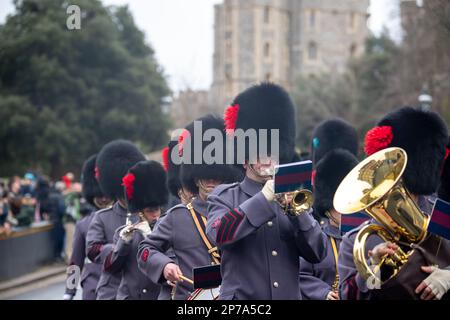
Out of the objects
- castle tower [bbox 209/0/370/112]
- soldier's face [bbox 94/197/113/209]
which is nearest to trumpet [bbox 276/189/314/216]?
soldier's face [bbox 94/197/113/209]

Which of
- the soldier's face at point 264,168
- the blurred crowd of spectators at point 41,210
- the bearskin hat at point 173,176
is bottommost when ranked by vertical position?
the blurred crowd of spectators at point 41,210

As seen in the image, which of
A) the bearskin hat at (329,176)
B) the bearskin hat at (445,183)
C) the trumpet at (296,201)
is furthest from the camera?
the bearskin hat at (329,176)

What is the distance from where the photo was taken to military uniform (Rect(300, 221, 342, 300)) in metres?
6.28

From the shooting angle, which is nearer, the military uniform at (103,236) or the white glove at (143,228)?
the white glove at (143,228)

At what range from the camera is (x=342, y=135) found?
9.96 meters

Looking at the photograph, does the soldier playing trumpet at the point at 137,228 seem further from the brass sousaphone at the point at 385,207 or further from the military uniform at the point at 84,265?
the brass sousaphone at the point at 385,207

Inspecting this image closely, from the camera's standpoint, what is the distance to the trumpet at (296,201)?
4.97 meters

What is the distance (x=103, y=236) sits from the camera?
8.70 metres

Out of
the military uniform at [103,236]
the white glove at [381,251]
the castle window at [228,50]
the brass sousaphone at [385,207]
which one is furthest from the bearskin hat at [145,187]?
the castle window at [228,50]

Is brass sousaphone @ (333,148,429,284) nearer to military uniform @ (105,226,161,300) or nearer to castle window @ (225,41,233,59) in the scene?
military uniform @ (105,226,161,300)

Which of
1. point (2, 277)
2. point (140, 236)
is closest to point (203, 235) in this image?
point (140, 236)

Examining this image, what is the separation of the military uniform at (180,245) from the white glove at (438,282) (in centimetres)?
225

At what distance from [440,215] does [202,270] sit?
1847 millimetres

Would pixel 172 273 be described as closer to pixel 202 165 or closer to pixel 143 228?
pixel 202 165
